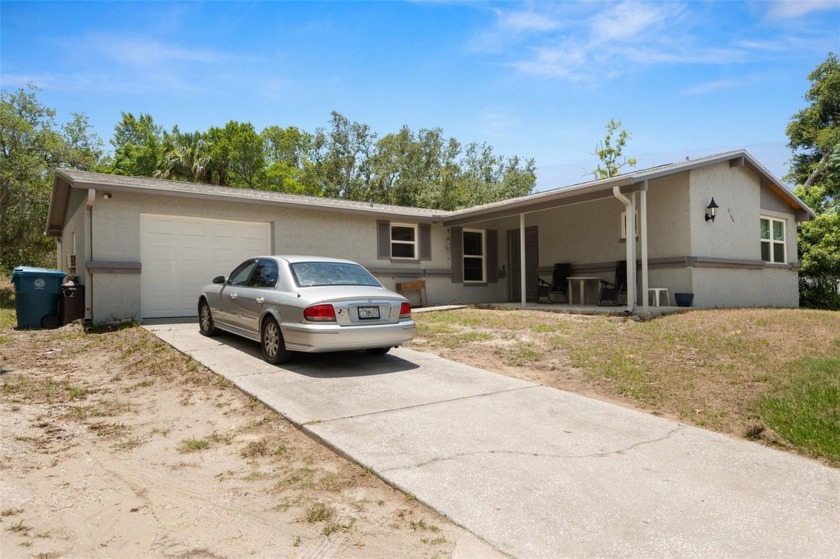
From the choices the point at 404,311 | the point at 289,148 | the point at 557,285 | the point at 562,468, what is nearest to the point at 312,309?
the point at 404,311

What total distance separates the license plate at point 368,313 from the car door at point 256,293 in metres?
1.35

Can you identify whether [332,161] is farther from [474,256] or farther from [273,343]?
[273,343]

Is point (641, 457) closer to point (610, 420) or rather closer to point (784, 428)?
point (610, 420)

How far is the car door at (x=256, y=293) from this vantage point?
7133mm

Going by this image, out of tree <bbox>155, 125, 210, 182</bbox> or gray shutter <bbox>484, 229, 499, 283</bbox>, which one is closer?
gray shutter <bbox>484, 229, 499, 283</bbox>

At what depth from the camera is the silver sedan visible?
634cm

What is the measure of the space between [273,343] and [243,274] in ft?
5.66

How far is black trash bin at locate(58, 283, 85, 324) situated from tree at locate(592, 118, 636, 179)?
1260 inches

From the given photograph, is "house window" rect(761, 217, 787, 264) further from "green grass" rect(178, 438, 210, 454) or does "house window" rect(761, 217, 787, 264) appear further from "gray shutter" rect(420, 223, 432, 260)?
"green grass" rect(178, 438, 210, 454)

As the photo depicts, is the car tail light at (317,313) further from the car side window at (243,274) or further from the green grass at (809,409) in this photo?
the green grass at (809,409)

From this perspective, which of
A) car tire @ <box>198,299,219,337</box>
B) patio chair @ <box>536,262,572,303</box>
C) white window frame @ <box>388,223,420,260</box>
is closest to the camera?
car tire @ <box>198,299,219,337</box>

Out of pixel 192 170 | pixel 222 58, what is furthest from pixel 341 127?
pixel 222 58

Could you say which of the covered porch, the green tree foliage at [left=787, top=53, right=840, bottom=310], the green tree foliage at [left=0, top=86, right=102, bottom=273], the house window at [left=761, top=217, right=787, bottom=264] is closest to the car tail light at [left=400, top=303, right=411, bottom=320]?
the covered porch

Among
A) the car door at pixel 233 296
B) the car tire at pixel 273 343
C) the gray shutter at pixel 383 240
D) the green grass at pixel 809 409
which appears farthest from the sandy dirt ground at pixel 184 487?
the gray shutter at pixel 383 240
